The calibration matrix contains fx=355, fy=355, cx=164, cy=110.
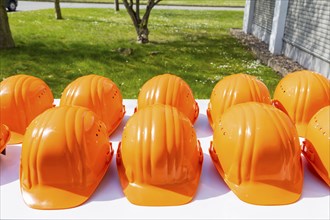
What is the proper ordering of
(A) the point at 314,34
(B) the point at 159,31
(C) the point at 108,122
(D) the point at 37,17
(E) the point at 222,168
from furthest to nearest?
(D) the point at 37,17 < (B) the point at 159,31 < (A) the point at 314,34 < (C) the point at 108,122 < (E) the point at 222,168

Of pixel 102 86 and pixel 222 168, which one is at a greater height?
pixel 102 86

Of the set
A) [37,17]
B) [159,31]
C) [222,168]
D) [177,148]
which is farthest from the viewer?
[37,17]

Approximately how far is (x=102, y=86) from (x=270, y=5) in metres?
10.8

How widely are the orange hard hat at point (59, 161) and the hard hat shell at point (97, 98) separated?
2.46 ft

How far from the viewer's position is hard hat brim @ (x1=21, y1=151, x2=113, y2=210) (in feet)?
8.37

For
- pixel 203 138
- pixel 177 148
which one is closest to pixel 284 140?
pixel 177 148

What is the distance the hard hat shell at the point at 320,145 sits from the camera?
2.75m

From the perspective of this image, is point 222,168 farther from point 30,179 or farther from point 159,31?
point 159,31

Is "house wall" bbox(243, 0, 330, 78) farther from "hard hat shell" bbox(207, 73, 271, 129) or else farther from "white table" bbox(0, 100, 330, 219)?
"white table" bbox(0, 100, 330, 219)

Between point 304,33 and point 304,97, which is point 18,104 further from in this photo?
point 304,33

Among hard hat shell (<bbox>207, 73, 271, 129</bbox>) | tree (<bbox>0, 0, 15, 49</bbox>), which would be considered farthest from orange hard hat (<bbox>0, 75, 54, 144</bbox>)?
tree (<bbox>0, 0, 15, 49</bbox>)

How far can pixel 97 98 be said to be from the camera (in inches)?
137

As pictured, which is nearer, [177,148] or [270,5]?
[177,148]

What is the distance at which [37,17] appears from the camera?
17.4 metres
